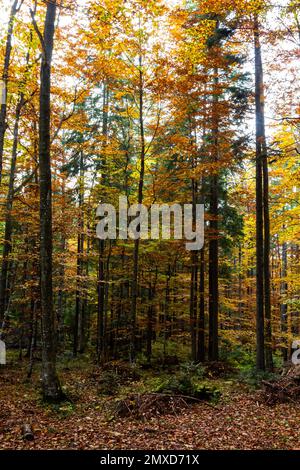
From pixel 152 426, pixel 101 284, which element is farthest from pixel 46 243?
pixel 101 284

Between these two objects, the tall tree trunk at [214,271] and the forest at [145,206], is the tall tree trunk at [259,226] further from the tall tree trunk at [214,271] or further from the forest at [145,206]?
the tall tree trunk at [214,271]

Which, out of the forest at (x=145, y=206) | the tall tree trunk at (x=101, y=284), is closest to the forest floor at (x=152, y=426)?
the forest at (x=145, y=206)

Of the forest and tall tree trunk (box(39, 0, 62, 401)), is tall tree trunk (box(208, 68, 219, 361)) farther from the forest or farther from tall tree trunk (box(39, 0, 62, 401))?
tall tree trunk (box(39, 0, 62, 401))

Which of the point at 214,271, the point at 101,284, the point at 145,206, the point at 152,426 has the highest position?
the point at 145,206

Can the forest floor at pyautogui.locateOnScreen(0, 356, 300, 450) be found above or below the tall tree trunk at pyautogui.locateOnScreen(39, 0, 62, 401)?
below

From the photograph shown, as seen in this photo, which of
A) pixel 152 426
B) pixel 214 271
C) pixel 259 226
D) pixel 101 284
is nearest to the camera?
pixel 152 426

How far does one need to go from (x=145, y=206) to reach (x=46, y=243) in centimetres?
792

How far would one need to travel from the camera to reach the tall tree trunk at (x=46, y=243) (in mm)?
7980

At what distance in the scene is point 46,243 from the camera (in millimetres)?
8219

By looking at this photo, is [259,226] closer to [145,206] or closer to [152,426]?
[145,206]

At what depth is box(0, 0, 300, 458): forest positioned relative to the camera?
739 centimetres

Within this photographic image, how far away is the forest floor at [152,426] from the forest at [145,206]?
0.16 feet

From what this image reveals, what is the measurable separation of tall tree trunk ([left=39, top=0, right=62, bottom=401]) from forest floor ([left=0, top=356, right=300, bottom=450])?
67 centimetres

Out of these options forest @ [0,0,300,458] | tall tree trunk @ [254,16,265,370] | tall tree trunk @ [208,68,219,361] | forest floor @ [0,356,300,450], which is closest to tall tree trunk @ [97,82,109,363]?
forest @ [0,0,300,458]
